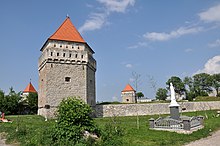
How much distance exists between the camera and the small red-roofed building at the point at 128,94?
50.9m

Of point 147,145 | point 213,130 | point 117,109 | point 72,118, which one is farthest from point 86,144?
point 117,109

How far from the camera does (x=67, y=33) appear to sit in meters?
27.8

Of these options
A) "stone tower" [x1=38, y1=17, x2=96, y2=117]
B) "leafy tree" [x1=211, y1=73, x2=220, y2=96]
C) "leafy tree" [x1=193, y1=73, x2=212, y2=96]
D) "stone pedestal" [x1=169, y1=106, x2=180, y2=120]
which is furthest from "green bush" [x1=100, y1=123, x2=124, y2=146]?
"leafy tree" [x1=211, y1=73, x2=220, y2=96]

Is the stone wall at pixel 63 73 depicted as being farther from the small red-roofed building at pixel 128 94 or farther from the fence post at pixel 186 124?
the small red-roofed building at pixel 128 94

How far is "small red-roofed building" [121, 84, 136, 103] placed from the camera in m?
50.9

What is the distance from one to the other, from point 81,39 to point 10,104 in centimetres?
1495

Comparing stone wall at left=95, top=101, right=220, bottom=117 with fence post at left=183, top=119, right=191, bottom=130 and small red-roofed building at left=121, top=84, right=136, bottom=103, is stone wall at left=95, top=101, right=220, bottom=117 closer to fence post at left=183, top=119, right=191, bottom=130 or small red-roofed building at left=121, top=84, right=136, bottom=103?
small red-roofed building at left=121, top=84, right=136, bottom=103

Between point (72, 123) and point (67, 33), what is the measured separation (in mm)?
20138

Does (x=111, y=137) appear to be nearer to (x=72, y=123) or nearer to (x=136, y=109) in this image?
(x=72, y=123)

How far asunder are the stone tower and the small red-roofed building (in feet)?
78.2

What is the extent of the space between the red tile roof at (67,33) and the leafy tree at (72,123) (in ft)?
59.0

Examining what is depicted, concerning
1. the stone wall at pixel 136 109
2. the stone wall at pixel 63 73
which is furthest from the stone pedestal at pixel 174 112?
the stone wall at pixel 136 109

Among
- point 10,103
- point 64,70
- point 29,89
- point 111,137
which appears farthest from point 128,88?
point 111,137

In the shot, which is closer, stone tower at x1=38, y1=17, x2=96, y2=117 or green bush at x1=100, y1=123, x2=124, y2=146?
green bush at x1=100, y1=123, x2=124, y2=146
